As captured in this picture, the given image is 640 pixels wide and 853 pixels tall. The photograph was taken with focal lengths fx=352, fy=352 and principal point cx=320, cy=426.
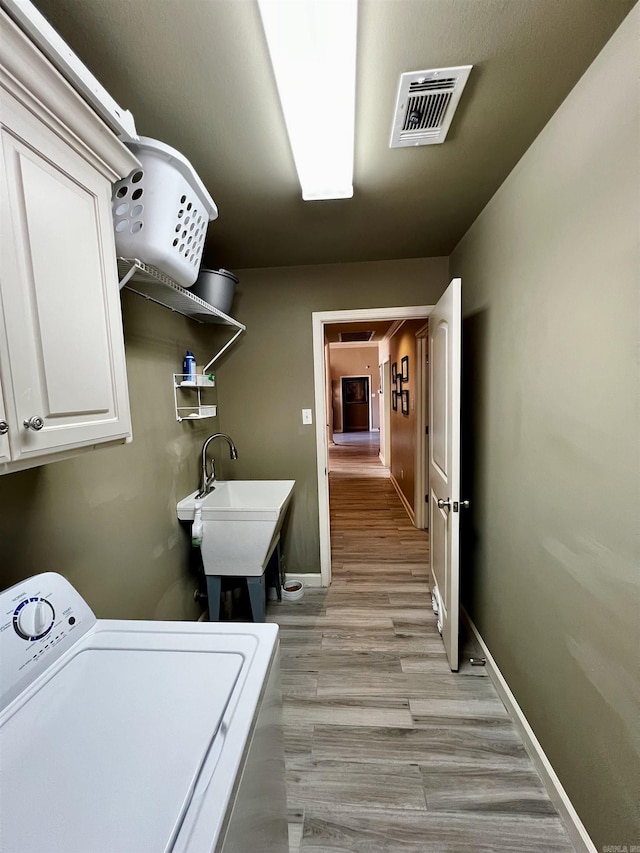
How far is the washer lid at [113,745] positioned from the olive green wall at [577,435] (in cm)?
102

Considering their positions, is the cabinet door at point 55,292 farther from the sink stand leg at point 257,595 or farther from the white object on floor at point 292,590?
the white object on floor at point 292,590

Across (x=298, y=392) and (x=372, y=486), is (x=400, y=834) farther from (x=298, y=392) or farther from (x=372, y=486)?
(x=372, y=486)

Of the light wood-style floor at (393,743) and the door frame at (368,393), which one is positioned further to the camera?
the door frame at (368,393)

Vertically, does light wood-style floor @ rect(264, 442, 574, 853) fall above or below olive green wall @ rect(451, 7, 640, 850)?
below

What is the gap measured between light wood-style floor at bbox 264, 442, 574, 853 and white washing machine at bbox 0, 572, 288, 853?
1.43 feet

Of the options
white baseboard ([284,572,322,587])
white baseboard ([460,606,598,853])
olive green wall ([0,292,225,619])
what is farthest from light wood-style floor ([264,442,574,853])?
olive green wall ([0,292,225,619])

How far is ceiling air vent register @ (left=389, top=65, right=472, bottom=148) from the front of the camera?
38.6 inches

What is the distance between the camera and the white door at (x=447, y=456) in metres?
1.70

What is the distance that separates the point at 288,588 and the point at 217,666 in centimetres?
186

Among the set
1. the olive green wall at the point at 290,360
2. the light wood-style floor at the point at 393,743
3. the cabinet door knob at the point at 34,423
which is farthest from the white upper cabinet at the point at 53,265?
the olive green wall at the point at 290,360

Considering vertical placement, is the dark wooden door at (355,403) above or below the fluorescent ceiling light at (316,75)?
below

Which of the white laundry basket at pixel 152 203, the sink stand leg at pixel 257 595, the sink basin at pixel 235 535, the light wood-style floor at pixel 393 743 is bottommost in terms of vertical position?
the light wood-style floor at pixel 393 743

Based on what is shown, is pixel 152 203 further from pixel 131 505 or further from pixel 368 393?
pixel 368 393

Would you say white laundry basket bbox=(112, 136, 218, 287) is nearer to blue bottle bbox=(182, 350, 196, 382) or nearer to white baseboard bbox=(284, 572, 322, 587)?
blue bottle bbox=(182, 350, 196, 382)
